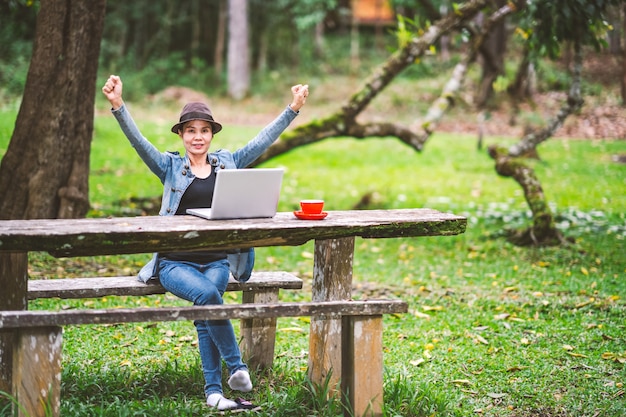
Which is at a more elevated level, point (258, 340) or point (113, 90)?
point (113, 90)

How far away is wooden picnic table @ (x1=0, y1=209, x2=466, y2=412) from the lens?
4004mm

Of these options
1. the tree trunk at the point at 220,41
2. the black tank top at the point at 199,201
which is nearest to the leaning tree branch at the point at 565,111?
the black tank top at the point at 199,201

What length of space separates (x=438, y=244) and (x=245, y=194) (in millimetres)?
6039

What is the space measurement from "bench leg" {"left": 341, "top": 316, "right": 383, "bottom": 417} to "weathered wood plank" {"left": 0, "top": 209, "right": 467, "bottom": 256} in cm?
50

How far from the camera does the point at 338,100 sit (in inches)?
1051

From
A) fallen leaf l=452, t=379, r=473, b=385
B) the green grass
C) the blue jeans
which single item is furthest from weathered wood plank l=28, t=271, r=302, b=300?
fallen leaf l=452, t=379, r=473, b=385

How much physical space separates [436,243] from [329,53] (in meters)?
23.3

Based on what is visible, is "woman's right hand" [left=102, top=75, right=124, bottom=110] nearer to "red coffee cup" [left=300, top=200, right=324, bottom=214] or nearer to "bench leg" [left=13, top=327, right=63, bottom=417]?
"red coffee cup" [left=300, top=200, right=324, bottom=214]

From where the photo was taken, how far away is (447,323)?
22.8 ft

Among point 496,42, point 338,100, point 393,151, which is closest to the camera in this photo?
point 393,151

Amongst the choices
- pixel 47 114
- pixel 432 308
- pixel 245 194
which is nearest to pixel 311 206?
pixel 245 194

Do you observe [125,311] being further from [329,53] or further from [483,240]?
[329,53]

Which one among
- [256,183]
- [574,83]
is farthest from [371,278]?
[256,183]

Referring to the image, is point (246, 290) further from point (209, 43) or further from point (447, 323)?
point (209, 43)
